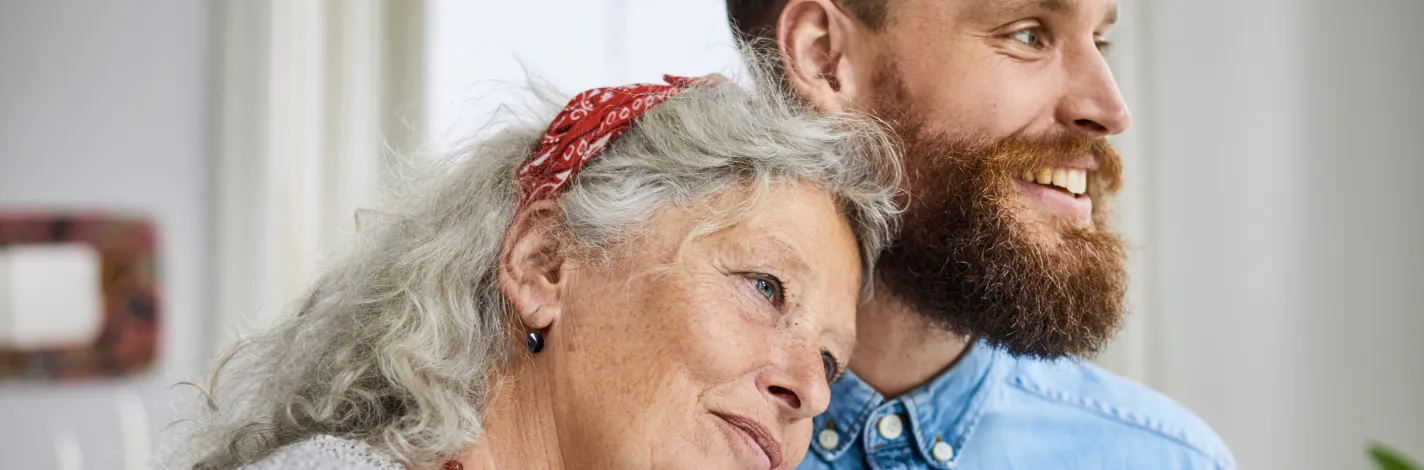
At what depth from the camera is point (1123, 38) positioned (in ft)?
6.52

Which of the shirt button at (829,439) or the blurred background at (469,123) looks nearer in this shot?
the shirt button at (829,439)

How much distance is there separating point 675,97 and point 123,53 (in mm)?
1890

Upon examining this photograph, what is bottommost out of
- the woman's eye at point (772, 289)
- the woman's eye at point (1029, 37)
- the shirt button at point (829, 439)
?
the shirt button at point (829, 439)

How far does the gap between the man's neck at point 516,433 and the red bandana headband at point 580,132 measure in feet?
0.57

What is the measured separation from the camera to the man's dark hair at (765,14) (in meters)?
1.07

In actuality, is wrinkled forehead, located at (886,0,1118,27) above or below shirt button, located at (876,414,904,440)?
above

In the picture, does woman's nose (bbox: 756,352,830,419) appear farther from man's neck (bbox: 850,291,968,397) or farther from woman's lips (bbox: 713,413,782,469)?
man's neck (bbox: 850,291,968,397)

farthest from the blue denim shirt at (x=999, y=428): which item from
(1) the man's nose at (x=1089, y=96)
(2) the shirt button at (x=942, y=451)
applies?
(1) the man's nose at (x=1089, y=96)

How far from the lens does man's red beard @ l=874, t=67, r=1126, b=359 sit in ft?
3.37

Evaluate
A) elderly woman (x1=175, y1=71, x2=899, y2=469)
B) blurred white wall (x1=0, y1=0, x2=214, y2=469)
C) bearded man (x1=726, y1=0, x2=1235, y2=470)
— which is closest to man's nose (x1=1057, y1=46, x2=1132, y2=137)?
bearded man (x1=726, y1=0, x2=1235, y2=470)

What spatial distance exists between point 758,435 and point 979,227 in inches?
11.1

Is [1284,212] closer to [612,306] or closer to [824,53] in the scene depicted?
[824,53]

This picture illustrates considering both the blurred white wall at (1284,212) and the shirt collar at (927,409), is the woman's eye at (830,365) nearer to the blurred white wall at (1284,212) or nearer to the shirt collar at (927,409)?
the shirt collar at (927,409)

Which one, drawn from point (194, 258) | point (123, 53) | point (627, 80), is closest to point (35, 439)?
point (194, 258)
